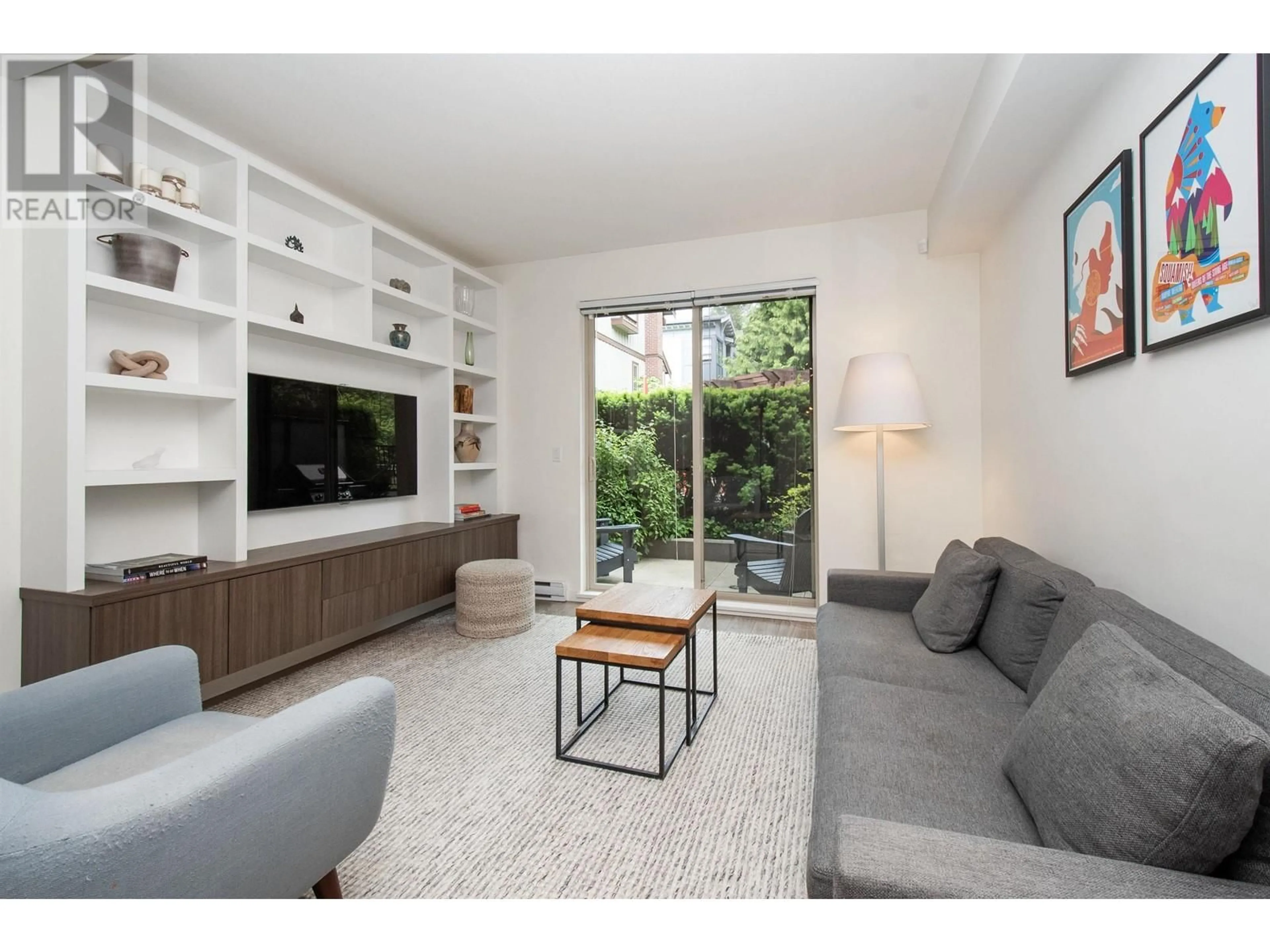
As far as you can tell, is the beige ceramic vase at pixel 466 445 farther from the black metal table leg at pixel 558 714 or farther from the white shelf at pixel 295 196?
the black metal table leg at pixel 558 714

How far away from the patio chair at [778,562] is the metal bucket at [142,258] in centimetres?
351

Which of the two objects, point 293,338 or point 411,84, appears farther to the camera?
point 293,338

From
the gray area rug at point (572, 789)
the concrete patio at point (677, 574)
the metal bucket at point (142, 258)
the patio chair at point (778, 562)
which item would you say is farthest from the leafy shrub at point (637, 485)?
the metal bucket at point (142, 258)

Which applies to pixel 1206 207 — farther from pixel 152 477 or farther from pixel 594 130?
pixel 152 477

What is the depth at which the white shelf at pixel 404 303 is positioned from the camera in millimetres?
3453

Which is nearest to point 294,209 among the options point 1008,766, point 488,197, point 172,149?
point 172,149

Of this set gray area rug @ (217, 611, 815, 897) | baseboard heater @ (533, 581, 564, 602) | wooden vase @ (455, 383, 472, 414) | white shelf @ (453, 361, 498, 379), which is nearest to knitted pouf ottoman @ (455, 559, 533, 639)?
gray area rug @ (217, 611, 815, 897)

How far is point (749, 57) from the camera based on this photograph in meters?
2.19

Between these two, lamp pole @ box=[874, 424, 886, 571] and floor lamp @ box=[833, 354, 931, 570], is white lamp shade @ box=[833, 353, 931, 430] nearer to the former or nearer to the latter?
floor lamp @ box=[833, 354, 931, 570]

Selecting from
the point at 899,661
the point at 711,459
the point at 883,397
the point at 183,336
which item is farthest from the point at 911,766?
the point at 183,336

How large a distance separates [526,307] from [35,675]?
350cm

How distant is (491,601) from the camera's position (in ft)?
11.2

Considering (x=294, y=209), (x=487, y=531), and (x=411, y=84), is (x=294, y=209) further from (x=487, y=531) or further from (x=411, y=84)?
(x=487, y=531)

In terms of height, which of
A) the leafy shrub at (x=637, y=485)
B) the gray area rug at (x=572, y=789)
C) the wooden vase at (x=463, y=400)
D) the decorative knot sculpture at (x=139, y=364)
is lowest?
the gray area rug at (x=572, y=789)
